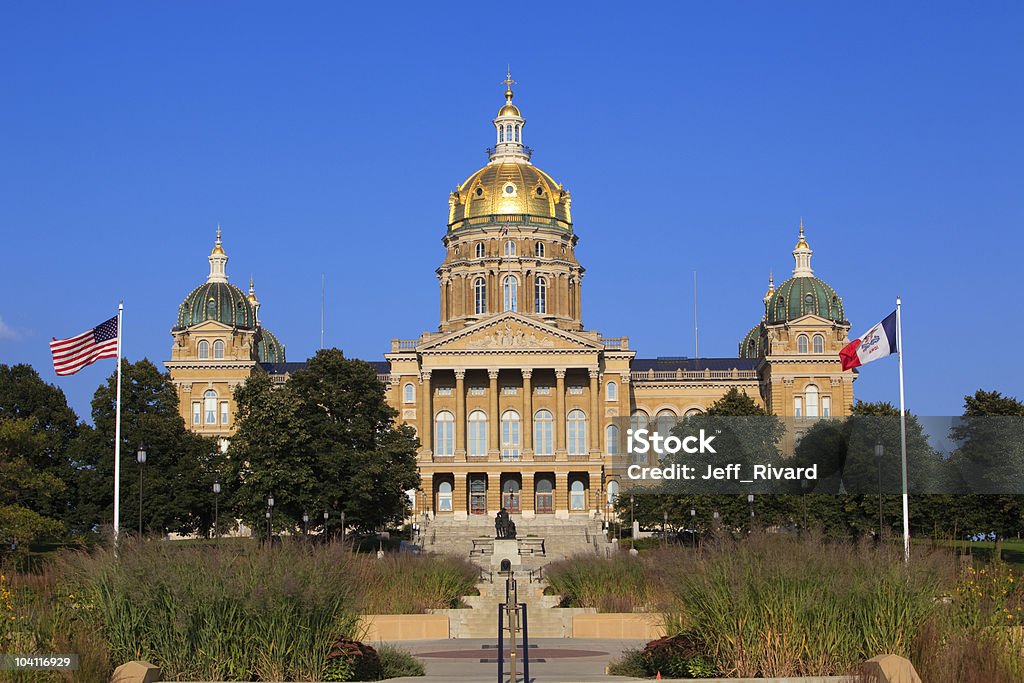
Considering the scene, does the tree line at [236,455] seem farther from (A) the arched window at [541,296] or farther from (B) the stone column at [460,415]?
(A) the arched window at [541,296]

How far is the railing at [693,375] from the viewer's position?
126 meters

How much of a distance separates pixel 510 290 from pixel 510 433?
16.0 meters

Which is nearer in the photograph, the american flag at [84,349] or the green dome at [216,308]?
the american flag at [84,349]

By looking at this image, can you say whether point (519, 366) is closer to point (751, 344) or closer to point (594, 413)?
point (594, 413)

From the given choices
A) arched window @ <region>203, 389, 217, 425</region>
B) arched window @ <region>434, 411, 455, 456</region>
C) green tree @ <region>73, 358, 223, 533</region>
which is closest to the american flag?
green tree @ <region>73, 358, 223, 533</region>

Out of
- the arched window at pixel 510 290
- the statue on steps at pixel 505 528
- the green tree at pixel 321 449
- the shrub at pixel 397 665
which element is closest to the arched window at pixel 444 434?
the arched window at pixel 510 290

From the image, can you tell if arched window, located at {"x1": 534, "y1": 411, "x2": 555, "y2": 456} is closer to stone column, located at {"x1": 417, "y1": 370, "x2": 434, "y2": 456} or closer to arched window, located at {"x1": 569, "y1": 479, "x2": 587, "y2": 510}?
arched window, located at {"x1": 569, "y1": 479, "x2": 587, "y2": 510}

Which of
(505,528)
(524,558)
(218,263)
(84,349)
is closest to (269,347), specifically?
(218,263)

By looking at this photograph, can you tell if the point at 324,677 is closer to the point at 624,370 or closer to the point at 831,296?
the point at 624,370

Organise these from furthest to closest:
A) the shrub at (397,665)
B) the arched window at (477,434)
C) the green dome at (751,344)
→ the green dome at (751,344), the arched window at (477,434), the shrub at (397,665)

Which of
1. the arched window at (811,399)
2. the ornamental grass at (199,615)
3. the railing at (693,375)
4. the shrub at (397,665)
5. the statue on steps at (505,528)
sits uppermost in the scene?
the railing at (693,375)

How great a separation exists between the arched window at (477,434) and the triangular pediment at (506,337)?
567cm

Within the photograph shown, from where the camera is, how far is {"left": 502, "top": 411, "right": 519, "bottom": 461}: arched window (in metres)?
116

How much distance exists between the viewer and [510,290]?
127m
